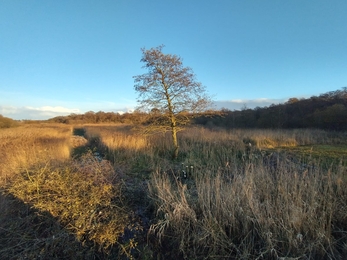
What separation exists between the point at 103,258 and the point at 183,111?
5503mm

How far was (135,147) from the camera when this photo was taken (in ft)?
29.6

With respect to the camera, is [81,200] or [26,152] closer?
[81,200]

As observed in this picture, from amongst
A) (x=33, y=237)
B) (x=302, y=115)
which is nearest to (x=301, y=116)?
(x=302, y=115)

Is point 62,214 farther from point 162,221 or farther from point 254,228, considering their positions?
point 254,228

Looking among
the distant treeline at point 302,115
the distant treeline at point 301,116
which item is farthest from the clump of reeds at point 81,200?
the distant treeline at point 302,115

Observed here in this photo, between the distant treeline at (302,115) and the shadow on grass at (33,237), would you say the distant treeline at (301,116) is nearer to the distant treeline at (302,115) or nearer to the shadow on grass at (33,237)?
the distant treeline at (302,115)

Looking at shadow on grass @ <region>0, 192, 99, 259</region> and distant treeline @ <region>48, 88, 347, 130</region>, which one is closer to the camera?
shadow on grass @ <region>0, 192, 99, 259</region>

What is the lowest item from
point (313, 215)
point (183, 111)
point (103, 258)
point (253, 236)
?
point (103, 258)

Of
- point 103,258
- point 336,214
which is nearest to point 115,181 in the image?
point 103,258

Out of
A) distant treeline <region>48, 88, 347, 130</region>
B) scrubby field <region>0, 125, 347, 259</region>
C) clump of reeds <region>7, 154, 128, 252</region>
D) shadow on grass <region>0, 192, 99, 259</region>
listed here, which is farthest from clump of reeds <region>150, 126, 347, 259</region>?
distant treeline <region>48, 88, 347, 130</region>

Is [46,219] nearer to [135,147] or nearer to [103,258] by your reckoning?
[103,258]

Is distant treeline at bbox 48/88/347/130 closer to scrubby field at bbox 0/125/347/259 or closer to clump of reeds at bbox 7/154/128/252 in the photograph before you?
scrubby field at bbox 0/125/347/259

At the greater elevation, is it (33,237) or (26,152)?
(26,152)

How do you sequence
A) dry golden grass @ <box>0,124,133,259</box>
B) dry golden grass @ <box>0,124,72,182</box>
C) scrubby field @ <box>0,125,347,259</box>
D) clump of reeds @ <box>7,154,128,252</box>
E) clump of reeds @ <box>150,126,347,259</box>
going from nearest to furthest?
clump of reeds @ <box>150,126,347,259</box> < scrubby field @ <box>0,125,347,259</box> < dry golden grass @ <box>0,124,133,259</box> < clump of reeds @ <box>7,154,128,252</box> < dry golden grass @ <box>0,124,72,182</box>
